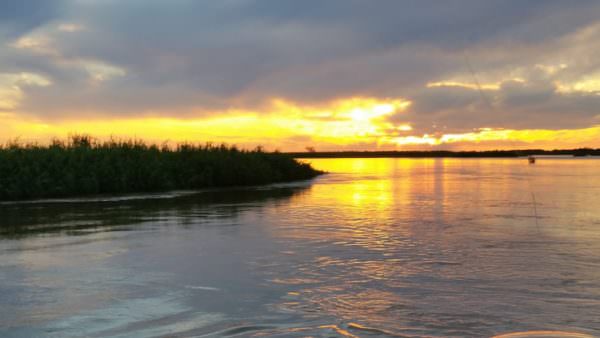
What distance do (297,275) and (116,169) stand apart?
70.6ft

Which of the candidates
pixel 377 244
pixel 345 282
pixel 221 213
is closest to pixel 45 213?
pixel 221 213

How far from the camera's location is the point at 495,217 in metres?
17.7

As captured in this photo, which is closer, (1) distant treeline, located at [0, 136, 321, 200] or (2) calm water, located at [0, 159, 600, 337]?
(2) calm water, located at [0, 159, 600, 337]

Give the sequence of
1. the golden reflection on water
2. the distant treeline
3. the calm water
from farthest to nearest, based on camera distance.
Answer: the distant treeline → the golden reflection on water → the calm water

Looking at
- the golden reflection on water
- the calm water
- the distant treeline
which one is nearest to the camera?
the calm water

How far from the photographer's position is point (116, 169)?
93.4 ft

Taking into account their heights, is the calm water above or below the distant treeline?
below

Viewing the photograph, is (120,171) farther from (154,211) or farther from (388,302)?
(388,302)

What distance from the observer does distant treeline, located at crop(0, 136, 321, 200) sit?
2530 centimetres

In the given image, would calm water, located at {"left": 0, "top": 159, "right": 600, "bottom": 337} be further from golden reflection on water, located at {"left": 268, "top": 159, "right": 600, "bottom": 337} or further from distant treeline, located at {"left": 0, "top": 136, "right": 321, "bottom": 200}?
distant treeline, located at {"left": 0, "top": 136, "right": 321, "bottom": 200}

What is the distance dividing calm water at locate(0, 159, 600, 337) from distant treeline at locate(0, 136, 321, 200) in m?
8.31

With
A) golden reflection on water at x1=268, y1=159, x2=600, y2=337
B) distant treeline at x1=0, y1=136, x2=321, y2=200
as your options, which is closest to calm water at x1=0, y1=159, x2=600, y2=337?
golden reflection on water at x1=268, y1=159, x2=600, y2=337

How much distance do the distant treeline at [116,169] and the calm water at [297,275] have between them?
27.3 ft

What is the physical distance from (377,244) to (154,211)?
32.0 ft
